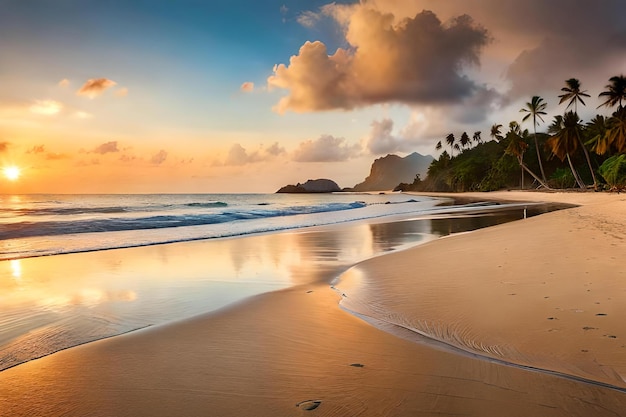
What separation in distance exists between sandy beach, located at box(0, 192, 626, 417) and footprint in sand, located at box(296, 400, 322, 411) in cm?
1

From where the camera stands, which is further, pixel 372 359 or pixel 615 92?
pixel 615 92

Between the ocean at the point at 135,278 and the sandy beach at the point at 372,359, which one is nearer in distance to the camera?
the sandy beach at the point at 372,359

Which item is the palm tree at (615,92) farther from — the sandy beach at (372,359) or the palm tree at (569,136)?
the sandy beach at (372,359)

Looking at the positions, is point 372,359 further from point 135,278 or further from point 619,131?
point 619,131

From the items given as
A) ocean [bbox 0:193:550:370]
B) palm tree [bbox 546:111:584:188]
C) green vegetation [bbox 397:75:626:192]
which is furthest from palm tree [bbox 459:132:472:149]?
ocean [bbox 0:193:550:370]

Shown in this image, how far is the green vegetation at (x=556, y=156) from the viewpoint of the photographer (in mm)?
46156

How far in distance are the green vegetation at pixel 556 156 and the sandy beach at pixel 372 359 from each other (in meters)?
49.1

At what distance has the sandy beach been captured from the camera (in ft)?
9.14

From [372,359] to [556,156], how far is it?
91885 mm

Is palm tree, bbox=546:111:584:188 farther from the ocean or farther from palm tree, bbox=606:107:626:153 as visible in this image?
the ocean

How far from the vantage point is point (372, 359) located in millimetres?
3578

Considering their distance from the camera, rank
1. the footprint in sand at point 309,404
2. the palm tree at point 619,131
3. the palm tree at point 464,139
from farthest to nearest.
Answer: the palm tree at point 464,139
the palm tree at point 619,131
the footprint in sand at point 309,404

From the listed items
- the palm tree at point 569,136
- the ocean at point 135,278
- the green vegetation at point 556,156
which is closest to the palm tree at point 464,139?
the green vegetation at point 556,156

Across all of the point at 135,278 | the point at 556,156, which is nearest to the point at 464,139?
the point at 556,156
